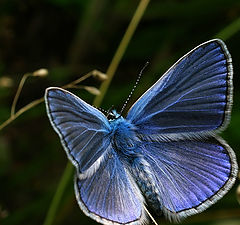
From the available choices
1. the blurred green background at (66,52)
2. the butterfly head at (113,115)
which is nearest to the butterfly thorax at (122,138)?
the butterfly head at (113,115)

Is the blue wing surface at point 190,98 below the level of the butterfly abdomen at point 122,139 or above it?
above

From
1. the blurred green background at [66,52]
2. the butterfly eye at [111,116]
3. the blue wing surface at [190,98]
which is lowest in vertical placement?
the blurred green background at [66,52]

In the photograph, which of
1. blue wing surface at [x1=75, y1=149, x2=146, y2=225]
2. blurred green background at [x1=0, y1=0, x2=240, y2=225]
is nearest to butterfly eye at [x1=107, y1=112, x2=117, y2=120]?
blue wing surface at [x1=75, y1=149, x2=146, y2=225]

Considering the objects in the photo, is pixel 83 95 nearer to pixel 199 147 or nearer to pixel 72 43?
pixel 72 43

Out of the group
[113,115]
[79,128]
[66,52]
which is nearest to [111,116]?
[113,115]

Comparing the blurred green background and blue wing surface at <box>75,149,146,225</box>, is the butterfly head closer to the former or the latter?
blue wing surface at <box>75,149,146,225</box>

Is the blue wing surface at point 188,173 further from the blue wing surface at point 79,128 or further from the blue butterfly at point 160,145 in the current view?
the blue wing surface at point 79,128
